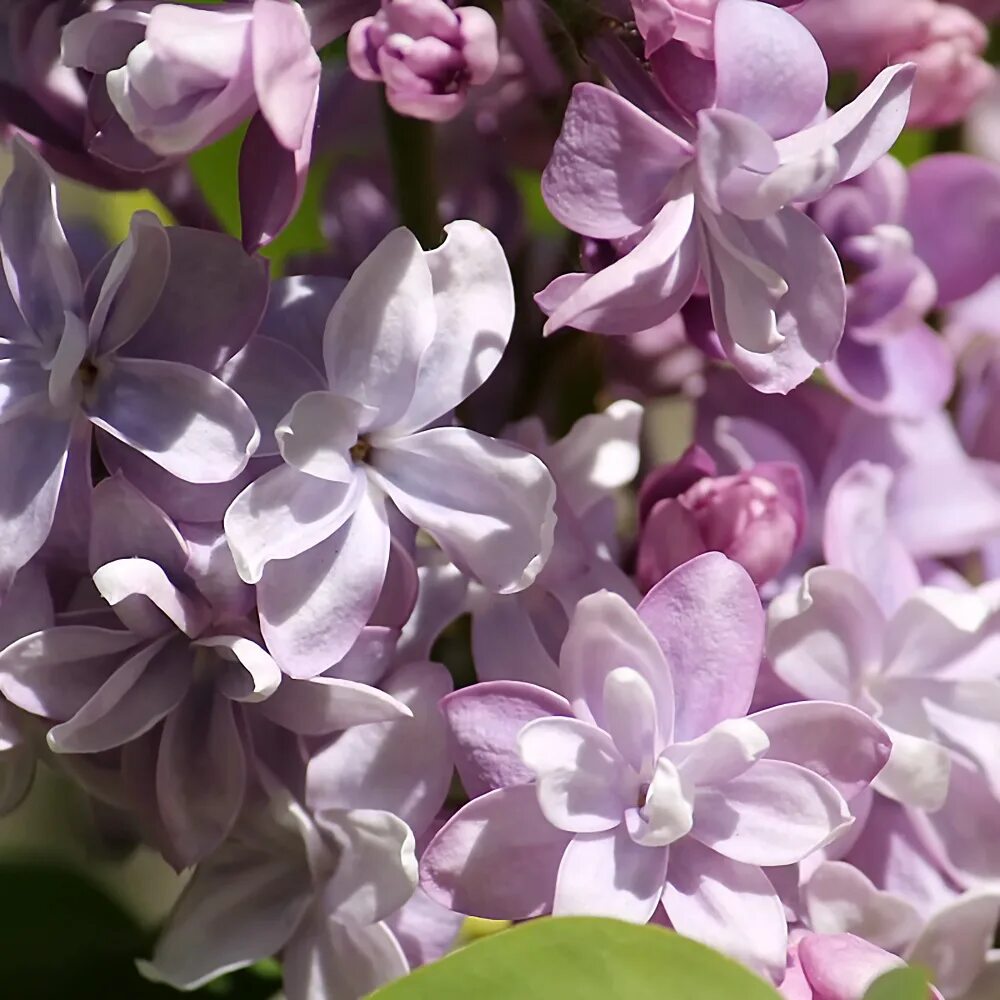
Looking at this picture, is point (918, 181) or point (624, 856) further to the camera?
point (918, 181)

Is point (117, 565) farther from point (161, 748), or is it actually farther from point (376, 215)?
point (376, 215)

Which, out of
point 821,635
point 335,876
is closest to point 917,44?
point 821,635

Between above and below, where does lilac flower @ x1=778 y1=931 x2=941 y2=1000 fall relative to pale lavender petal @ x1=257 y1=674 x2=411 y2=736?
below

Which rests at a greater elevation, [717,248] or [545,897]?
[717,248]

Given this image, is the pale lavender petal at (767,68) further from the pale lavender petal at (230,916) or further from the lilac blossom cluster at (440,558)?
the pale lavender petal at (230,916)

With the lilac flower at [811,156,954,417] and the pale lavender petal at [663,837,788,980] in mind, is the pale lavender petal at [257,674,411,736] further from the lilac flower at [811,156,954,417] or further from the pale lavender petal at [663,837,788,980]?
the lilac flower at [811,156,954,417]

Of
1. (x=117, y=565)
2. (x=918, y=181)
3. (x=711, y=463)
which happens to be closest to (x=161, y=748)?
(x=117, y=565)

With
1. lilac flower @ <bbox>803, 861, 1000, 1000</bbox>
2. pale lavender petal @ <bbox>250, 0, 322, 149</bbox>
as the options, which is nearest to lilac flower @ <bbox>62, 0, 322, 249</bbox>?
pale lavender petal @ <bbox>250, 0, 322, 149</bbox>
